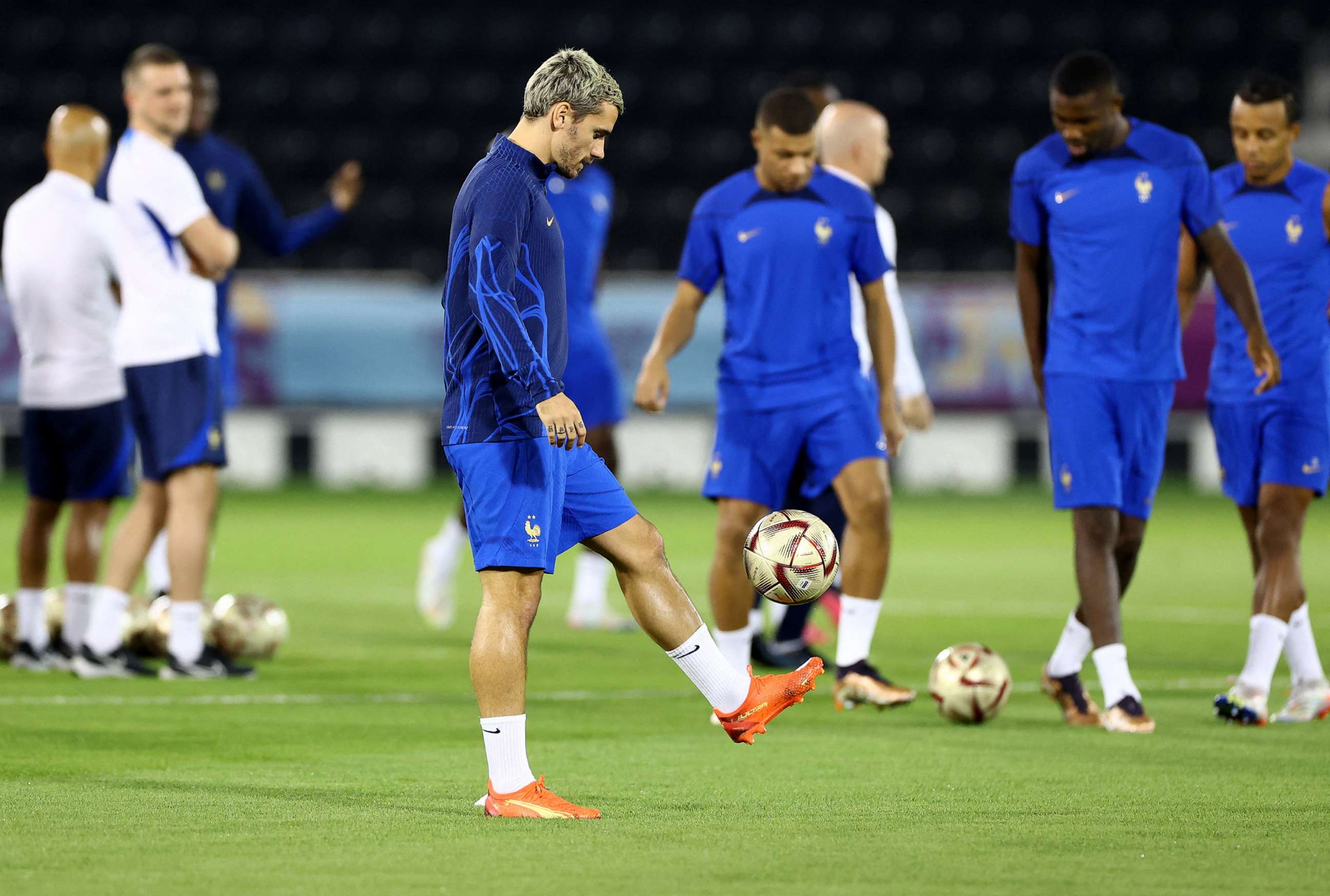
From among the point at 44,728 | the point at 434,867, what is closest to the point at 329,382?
the point at 44,728

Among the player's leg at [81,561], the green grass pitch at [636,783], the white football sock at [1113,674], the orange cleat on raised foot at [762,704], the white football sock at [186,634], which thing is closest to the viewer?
the green grass pitch at [636,783]

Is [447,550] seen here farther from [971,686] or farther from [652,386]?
[971,686]

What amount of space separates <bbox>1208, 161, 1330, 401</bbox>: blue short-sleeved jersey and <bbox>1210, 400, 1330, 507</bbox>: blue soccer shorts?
0.17 feet

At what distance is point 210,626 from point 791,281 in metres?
3.37

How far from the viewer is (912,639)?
1042cm

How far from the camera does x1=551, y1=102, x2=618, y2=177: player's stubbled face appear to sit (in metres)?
5.60

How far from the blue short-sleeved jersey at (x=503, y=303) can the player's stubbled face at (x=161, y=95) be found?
137 inches

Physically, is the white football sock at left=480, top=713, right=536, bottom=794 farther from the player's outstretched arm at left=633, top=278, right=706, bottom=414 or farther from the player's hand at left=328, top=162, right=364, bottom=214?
the player's hand at left=328, top=162, right=364, bottom=214

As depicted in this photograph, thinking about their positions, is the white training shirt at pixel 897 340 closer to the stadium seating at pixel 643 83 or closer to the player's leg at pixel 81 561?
the player's leg at pixel 81 561

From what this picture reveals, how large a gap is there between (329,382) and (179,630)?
1319 cm

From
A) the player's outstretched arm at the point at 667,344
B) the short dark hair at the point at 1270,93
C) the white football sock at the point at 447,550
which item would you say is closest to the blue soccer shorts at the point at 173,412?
the player's outstretched arm at the point at 667,344

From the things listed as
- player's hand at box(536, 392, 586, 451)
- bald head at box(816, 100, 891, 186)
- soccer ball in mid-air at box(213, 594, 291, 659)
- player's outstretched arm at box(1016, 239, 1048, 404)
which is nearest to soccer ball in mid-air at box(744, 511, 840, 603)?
player's hand at box(536, 392, 586, 451)

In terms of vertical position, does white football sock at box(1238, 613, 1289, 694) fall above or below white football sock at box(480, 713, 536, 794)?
below

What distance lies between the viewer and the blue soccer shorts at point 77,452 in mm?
9219
